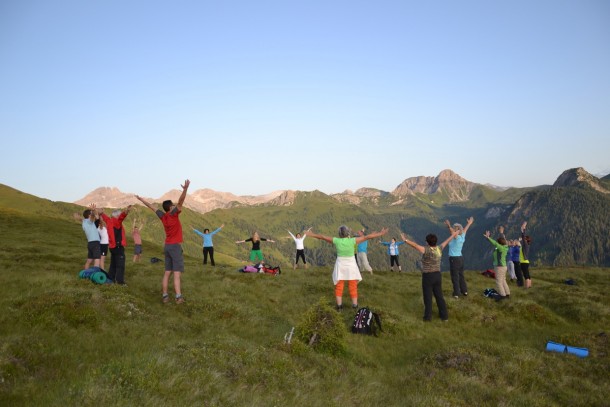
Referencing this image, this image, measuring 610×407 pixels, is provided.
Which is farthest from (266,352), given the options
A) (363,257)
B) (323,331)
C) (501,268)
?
(363,257)

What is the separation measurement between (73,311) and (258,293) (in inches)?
395

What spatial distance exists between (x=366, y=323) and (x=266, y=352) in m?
6.22

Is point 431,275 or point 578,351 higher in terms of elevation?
point 431,275

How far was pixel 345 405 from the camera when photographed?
24.9 feet

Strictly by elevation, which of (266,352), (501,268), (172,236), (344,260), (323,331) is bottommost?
(323,331)

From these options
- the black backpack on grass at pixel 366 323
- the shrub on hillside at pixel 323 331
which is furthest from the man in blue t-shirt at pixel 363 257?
the shrub on hillside at pixel 323 331

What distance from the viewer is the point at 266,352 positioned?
935 cm

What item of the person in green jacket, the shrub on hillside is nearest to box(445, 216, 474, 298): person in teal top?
the person in green jacket

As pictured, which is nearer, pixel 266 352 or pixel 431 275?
pixel 266 352

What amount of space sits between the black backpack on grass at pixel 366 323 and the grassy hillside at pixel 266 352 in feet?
1.61

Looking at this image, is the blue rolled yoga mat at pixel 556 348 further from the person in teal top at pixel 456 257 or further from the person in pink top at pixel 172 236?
the person in pink top at pixel 172 236

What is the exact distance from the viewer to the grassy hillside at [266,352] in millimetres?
6816

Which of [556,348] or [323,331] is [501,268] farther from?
[323,331]

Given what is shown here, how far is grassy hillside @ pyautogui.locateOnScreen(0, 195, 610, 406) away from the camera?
268 inches
